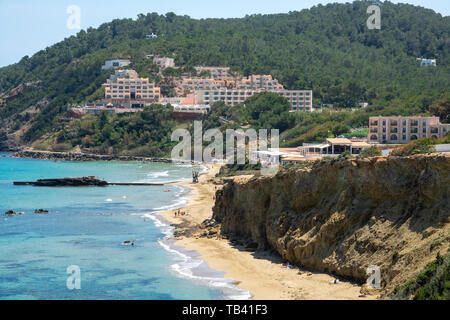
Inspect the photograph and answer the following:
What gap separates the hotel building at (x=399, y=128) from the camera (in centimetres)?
5378

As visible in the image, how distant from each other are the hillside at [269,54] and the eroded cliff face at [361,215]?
74009 mm

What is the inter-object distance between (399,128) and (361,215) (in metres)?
31.9

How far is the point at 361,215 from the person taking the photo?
25.1m

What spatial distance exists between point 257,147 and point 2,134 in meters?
76.7

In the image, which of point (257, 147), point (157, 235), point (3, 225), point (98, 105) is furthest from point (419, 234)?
point (98, 105)

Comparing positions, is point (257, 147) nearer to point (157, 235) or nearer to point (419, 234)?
point (157, 235)

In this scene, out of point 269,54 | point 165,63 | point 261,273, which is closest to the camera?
point 261,273

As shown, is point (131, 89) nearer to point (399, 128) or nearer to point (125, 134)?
point (125, 134)

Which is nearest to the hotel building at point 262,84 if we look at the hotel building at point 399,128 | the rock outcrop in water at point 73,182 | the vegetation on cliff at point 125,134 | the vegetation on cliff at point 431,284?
the vegetation on cliff at point 125,134

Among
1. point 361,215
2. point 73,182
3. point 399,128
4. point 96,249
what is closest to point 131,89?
point 73,182

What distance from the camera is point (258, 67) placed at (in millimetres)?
133000

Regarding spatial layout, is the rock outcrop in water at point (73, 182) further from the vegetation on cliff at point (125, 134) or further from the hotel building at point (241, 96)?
the hotel building at point (241, 96)

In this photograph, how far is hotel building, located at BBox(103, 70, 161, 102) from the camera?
125375 millimetres

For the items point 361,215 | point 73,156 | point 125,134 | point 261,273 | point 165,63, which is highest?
point 165,63
